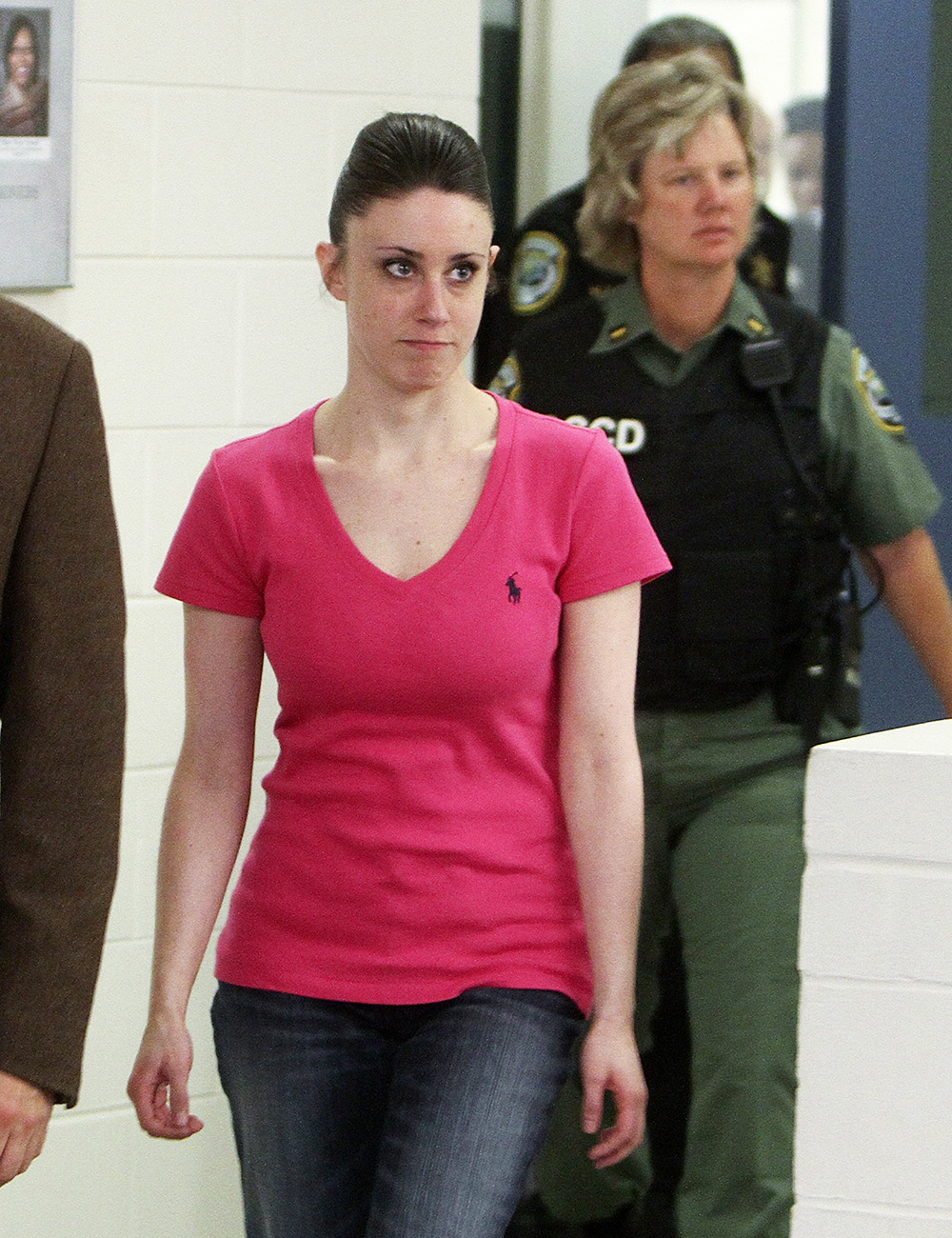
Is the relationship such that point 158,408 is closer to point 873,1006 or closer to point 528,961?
point 528,961

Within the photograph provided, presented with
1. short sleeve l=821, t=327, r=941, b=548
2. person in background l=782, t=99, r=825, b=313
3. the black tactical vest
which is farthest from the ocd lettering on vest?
person in background l=782, t=99, r=825, b=313

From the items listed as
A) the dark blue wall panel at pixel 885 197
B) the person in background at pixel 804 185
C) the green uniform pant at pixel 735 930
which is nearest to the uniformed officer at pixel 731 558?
the green uniform pant at pixel 735 930

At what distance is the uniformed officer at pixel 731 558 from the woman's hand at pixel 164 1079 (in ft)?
2.90

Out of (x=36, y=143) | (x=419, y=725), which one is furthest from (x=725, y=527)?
(x=36, y=143)

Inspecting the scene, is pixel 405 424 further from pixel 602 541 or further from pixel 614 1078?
pixel 614 1078

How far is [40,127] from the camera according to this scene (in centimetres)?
244

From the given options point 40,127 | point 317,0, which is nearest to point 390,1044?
point 40,127

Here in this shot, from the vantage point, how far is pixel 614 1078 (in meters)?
1.70

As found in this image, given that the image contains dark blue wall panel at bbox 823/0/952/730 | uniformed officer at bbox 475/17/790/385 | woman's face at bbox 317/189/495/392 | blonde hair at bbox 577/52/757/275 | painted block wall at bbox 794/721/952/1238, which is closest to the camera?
painted block wall at bbox 794/721/952/1238

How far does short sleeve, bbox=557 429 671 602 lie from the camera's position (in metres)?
1.74

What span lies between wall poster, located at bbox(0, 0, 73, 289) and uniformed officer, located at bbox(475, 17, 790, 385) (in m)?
0.71

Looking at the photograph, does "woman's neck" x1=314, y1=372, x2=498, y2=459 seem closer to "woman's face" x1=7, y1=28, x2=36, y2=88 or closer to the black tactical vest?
the black tactical vest

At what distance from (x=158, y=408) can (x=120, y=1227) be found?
113 cm

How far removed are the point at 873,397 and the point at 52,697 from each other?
4.69ft
